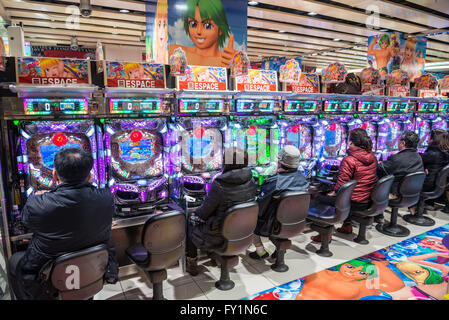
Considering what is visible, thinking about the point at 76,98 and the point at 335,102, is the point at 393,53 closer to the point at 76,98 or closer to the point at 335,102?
the point at 335,102

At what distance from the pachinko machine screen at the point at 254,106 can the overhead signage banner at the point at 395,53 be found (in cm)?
458

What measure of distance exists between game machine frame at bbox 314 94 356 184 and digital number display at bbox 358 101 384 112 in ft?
0.66

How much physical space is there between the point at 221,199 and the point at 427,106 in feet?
19.5

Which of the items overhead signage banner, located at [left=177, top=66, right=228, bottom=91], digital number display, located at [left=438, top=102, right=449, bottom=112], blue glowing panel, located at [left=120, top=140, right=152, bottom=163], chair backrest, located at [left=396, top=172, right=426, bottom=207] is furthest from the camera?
digital number display, located at [left=438, top=102, right=449, bottom=112]

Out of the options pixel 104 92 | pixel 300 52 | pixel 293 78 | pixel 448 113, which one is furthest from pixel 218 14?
pixel 300 52

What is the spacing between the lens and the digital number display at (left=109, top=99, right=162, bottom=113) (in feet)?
9.37

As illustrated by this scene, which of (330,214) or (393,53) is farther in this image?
(393,53)

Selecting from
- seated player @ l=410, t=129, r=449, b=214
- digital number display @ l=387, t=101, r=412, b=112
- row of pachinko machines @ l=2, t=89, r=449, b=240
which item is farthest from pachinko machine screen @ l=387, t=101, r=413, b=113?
row of pachinko machines @ l=2, t=89, r=449, b=240

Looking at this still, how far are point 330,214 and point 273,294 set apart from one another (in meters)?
1.19

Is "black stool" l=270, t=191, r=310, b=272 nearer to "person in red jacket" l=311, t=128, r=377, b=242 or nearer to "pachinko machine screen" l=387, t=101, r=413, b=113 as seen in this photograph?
"person in red jacket" l=311, t=128, r=377, b=242

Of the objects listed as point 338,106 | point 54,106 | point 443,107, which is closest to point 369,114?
point 338,106

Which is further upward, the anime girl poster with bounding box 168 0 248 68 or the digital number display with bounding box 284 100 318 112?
A: the anime girl poster with bounding box 168 0 248 68

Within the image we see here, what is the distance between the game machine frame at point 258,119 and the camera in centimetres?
370

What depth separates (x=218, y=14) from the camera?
461cm
